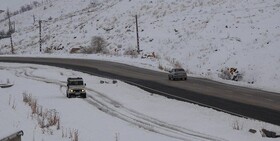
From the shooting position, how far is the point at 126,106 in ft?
90.8

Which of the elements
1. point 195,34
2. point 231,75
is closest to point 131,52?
point 195,34

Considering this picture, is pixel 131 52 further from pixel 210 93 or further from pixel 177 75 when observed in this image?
pixel 210 93

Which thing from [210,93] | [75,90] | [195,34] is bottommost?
[210,93]

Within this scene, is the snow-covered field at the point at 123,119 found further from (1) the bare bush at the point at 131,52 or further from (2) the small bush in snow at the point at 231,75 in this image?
(1) the bare bush at the point at 131,52

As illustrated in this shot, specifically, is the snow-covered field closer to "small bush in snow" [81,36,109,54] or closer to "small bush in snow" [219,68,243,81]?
"small bush in snow" [219,68,243,81]

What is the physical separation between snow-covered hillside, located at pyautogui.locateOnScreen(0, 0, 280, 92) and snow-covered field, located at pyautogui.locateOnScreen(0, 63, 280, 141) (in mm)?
13526

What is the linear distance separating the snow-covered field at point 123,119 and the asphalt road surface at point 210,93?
125 cm

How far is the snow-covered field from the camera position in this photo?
704 inches

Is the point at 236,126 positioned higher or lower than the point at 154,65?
lower

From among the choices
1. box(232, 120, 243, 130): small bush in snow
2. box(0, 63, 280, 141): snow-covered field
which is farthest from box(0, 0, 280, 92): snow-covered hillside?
box(232, 120, 243, 130): small bush in snow

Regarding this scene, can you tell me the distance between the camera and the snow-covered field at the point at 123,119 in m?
17.9

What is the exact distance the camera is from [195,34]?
223 feet

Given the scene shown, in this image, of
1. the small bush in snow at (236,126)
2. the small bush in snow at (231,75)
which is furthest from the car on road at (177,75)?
the small bush in snow at (236,126)

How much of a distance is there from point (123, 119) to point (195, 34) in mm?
46363
